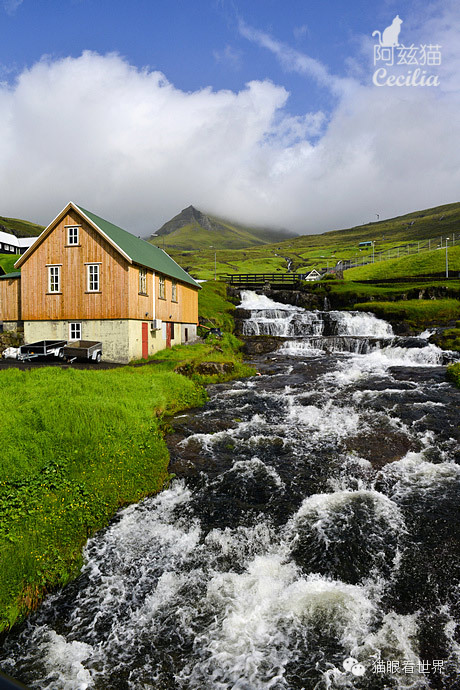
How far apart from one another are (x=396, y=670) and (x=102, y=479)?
7568mm

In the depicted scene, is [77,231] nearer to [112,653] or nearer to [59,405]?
[59,405]

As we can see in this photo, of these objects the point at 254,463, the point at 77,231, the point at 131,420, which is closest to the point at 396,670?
the point at 254,463

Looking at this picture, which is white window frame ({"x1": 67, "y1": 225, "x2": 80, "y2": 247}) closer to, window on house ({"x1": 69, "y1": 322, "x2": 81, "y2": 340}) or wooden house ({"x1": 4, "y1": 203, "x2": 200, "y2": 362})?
wooden house ({"x1": 4, "y1": 203, "x2": 200, "y2": 362})

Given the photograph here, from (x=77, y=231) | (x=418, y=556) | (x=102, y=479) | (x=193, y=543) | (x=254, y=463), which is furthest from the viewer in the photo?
(x=77, y=231)

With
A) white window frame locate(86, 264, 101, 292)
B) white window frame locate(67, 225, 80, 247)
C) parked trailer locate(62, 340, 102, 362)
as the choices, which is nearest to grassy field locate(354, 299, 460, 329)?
white window frame locate(86, 264, 101, 292)

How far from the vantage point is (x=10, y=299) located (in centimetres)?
3136

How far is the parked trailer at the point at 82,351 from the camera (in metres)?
26.2

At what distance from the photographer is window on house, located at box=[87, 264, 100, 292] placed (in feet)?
94.3

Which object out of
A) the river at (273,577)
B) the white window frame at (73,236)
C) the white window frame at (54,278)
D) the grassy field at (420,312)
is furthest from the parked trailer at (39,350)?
the grassy field at (420,312)

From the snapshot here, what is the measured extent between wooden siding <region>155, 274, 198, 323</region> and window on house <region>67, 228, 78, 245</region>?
718cm

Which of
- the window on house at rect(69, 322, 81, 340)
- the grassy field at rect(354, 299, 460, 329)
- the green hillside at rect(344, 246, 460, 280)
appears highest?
the green hillside at rect(344, 246, 460, 280)

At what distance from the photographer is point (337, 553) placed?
26.1 feet

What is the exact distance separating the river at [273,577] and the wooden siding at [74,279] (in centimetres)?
1680

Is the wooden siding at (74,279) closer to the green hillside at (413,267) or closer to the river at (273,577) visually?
the river at (273,577)
